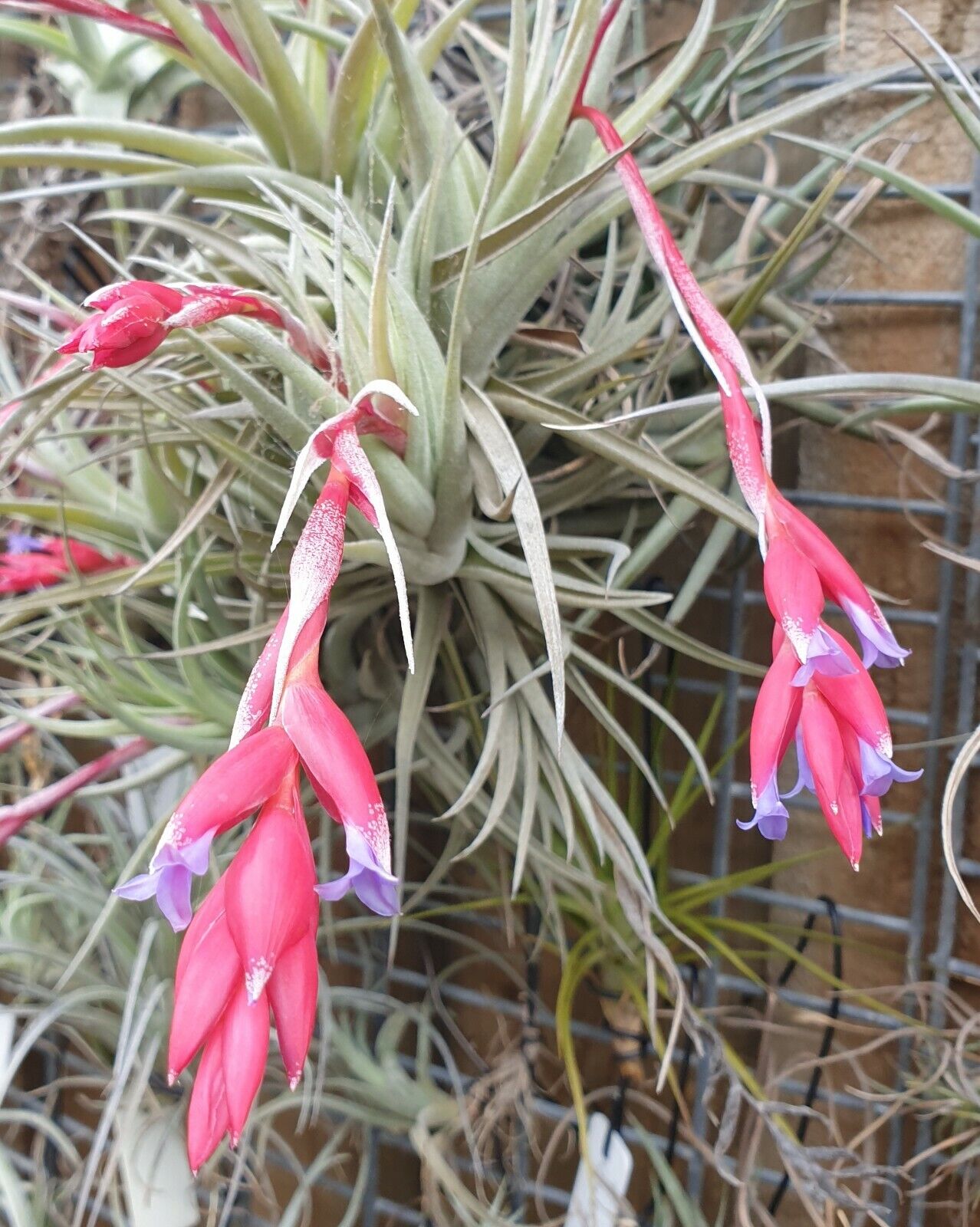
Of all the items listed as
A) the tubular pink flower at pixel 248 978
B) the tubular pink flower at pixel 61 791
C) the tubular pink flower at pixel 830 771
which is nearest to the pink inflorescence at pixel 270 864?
the tubular pink flower at pixel 248 978

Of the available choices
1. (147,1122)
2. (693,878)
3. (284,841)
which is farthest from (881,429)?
(147,1122)

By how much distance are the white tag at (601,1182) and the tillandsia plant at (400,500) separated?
7 cm

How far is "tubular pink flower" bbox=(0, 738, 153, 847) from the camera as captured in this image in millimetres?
544

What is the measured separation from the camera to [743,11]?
22.0 inches

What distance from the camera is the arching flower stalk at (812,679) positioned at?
A: 0.23 m

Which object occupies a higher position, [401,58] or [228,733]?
[401,58]

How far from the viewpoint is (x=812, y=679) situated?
0.24m

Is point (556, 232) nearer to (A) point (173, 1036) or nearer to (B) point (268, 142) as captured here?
(B) point (268, 142)

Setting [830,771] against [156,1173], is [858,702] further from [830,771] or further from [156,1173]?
[156,1173]

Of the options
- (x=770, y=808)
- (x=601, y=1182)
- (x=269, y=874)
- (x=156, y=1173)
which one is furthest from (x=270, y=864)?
(x=156, y=1173)

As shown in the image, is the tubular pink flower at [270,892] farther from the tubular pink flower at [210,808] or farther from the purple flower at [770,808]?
the purple flower at [770,808]

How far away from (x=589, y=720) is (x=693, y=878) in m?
0.11

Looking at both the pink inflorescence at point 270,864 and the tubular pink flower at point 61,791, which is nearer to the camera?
the pink inflorescence at point 270,864

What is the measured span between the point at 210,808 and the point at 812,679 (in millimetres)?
151
